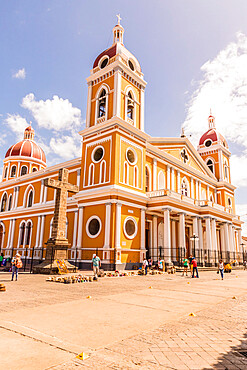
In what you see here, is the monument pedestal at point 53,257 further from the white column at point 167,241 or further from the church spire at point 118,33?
the church spire at point 118,33

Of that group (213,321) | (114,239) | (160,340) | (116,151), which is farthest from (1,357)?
(116,151)

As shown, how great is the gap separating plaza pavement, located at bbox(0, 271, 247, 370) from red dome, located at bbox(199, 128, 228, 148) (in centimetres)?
3662

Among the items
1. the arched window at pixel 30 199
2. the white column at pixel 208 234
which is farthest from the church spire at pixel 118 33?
the arched window at pixel 30 199

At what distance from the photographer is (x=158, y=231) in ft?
89.6

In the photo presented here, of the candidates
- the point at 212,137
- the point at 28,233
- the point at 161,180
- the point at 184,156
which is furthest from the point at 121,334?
the point at 212,137

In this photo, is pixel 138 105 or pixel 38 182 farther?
pixel 38 182

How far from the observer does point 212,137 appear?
41.2 m

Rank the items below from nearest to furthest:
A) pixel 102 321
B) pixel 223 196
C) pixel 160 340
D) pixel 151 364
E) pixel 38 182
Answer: pixel 151 364, pixel 160 340, pixel 102 321, pixel 38 182, pixel 223 196

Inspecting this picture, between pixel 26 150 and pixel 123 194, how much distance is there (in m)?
27.8

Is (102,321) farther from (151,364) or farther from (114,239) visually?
(114,239)

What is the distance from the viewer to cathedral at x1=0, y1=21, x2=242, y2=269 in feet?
72.7

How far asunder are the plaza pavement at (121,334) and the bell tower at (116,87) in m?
19.1

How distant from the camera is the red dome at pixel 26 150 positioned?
43594 millimetres

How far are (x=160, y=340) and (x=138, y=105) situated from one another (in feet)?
81.4
